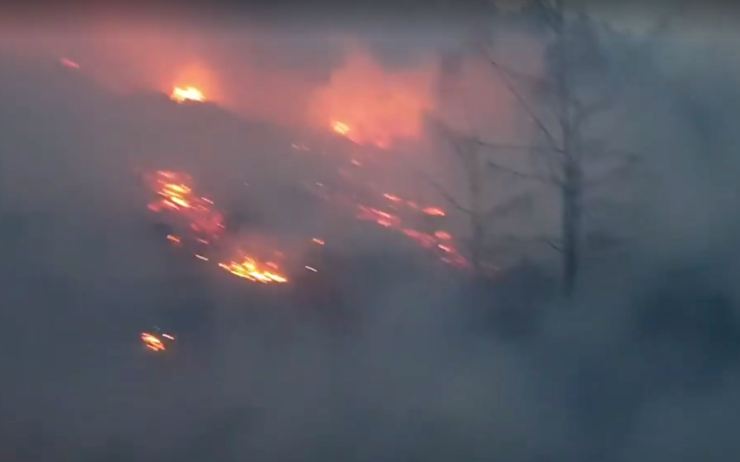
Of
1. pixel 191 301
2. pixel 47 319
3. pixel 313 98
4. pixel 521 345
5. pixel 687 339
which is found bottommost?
pixel 47 319

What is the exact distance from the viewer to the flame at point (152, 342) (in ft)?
10.4

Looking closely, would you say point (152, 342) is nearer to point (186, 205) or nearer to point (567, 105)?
point (186, 205)

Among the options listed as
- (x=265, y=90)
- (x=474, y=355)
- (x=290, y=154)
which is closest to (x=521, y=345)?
(x=474, y=355)

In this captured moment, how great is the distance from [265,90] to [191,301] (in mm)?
693

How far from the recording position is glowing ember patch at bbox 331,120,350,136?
3.20 metres

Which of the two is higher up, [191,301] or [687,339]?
[687,339]

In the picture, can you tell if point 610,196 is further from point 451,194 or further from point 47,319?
point 47,319

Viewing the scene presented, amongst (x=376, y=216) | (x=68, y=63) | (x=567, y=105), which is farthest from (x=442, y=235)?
(x=68, y=63)

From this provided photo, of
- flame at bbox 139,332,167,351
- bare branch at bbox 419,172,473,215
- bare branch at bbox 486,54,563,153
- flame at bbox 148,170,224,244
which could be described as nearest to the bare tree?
bare branch at bbox 486,54,563,153

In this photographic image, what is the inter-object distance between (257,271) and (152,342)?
0.39 meters

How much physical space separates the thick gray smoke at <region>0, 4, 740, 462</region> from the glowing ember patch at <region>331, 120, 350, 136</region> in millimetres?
40

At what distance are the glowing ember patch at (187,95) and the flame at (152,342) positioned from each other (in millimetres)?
727

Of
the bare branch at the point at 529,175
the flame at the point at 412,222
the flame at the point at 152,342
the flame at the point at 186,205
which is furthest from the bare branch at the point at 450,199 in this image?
the flame at the point at 152,342

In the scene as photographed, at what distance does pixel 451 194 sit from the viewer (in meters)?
3.21
